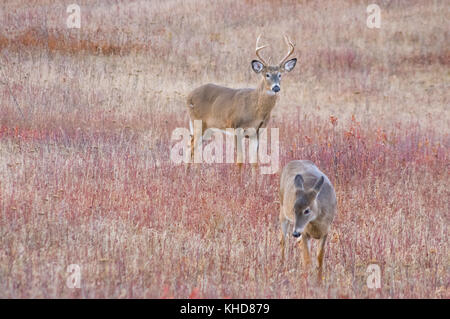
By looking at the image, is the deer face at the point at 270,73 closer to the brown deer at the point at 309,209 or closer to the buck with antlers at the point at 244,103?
the buck with antlers at the point at 244,103

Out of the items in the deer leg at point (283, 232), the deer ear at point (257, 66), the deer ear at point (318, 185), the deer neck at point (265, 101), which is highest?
the deer ear at point (257, 66)

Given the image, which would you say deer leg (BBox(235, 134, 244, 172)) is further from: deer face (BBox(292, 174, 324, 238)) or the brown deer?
deer face (BBox(292, 174, 324, 238))

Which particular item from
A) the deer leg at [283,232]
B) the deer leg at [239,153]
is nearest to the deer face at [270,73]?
the deer leg at [239,153]

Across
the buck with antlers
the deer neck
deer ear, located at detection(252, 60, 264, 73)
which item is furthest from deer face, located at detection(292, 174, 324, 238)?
deer ear, located at detection(252, 60, 264, 73)

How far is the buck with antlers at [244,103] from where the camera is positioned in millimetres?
10797

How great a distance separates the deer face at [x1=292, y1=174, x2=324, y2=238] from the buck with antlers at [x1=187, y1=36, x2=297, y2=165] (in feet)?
Result: 13.4

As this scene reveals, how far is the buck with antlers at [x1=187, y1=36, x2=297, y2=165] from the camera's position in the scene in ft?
35.4

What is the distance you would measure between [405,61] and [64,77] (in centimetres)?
980

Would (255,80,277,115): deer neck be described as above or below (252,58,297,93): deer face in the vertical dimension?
below

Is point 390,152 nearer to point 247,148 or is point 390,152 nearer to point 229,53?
point 247,148

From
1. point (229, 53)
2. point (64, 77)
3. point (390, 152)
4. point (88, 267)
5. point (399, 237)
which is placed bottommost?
point (88, 267)

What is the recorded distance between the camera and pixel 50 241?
6523mm
